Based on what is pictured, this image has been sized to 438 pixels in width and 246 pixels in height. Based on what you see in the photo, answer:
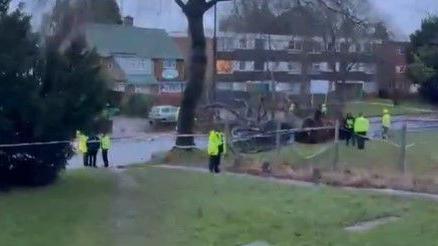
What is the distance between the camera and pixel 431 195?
19.0 metres

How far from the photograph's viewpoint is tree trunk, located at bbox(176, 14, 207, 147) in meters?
33.2

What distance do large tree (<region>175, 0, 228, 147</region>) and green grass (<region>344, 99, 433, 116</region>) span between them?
1860cm

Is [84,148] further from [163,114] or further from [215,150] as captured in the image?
[163,114]

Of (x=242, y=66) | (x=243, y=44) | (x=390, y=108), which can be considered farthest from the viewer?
(x=242, y=66)

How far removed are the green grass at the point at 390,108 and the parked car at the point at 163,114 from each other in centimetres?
1007

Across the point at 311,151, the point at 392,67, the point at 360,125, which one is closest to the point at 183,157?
the point at 311,151

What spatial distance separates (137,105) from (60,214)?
30202mm

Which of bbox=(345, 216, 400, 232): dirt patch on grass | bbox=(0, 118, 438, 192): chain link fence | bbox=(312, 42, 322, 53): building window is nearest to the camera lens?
bbox=(345, 216, 400, 232): dirt patch on grass

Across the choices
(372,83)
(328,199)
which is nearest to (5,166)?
(328,199)

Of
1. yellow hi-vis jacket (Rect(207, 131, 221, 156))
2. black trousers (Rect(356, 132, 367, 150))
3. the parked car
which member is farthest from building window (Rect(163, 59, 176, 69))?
yellow hi-vis jacket (Rect(207, 131, 221, 156))

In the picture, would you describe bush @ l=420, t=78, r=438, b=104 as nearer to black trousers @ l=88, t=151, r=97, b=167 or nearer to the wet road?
the wet road

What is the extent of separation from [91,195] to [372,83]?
4732cm

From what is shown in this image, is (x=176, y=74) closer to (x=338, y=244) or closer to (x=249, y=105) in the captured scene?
(x=249, y=105)

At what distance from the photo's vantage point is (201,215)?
15.8 m
